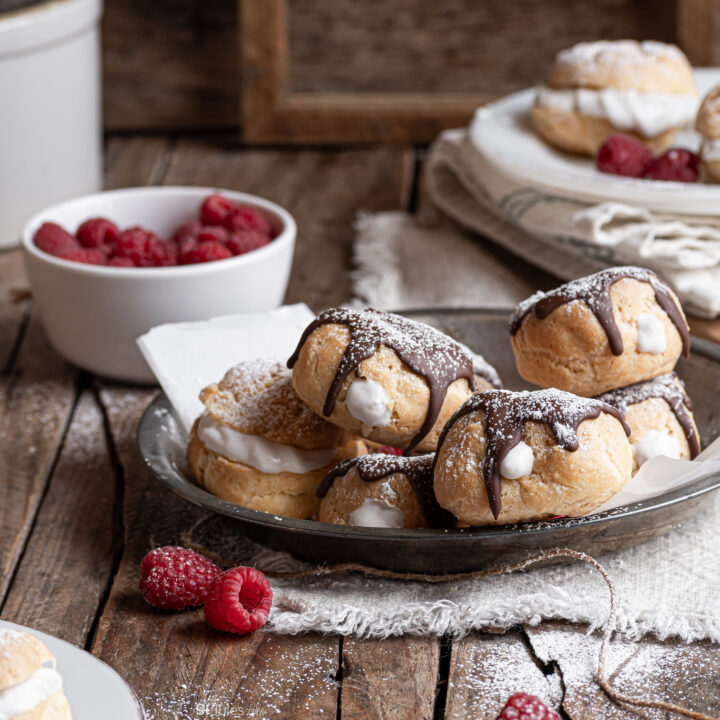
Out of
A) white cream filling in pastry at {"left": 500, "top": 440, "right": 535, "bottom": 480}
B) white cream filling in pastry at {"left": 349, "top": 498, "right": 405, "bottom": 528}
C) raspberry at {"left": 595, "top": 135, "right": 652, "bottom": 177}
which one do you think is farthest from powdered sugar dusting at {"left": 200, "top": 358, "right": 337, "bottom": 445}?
raspberry at {"left": 595, "top": 135, "right": 652, "bottom": 177}

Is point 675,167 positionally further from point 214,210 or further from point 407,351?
point 407,351

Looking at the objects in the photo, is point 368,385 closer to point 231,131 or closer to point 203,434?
point 203,434

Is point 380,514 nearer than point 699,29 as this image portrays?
Yes

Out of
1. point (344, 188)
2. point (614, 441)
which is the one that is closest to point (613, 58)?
point (344, 188)

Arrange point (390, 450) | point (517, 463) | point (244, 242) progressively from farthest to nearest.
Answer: point (244, 242) < point (390, 450) < point (517, 463)

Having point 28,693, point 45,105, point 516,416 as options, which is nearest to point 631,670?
point 516,416

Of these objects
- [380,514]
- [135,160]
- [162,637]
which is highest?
[380,514]

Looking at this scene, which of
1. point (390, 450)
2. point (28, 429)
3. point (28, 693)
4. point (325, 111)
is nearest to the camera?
point (28, 693)

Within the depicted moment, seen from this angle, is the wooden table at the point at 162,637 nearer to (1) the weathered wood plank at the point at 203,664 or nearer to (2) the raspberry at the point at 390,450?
(1) the weathered wood plank at the point at 203,664

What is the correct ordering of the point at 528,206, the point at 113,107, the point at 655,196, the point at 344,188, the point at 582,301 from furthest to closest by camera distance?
the point at 113,107 → the point at 344,188 → the point at 528,206 → the point at 655,196 → the point at 582,301
